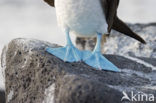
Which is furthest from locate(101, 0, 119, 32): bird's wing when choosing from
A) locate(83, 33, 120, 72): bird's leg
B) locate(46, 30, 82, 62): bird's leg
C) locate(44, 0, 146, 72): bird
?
locate(46, 30, 82, 62): bird's leg

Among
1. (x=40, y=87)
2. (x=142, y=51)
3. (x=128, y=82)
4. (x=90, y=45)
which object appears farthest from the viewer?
(x=90, y=45)

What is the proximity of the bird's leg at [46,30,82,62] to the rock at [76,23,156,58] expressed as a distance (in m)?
1.59

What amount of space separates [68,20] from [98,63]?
1.22 feet

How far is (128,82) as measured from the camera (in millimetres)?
3207

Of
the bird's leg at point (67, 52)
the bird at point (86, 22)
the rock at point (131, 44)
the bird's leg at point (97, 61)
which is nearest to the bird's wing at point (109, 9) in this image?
the bird at point (86, 22)

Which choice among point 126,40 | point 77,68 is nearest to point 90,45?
point 126,40

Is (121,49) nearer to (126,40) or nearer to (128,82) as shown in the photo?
(126,40)

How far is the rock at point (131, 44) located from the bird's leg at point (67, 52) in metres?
1.59

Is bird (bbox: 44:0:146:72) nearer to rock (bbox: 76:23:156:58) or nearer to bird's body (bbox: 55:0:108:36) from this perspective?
bird's body (bbox: 55:0:108:36)

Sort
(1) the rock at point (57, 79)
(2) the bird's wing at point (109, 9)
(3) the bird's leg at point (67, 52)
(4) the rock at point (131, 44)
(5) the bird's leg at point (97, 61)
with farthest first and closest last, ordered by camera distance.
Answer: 1. (4) the rock at point (131, 44)
2. (2) the bird's wing at point (109, 9)
3. (5) the bird's leg at point (97, 61)
4. (3) the bird's leg at point (67, 52)
5. (1) the rock at point (57, 79)

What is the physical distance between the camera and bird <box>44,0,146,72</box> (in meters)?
3.36

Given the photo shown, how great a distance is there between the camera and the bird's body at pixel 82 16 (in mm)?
3373

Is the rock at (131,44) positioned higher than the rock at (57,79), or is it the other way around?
the rock at (57,79)

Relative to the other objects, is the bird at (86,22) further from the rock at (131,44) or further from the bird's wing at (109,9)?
the rock at (131,44)
